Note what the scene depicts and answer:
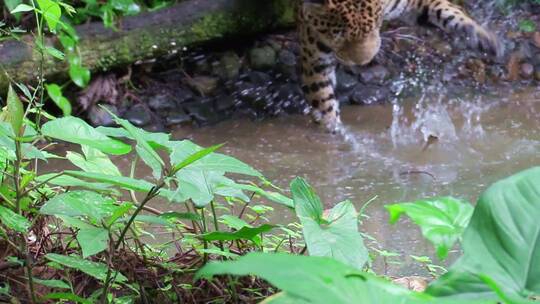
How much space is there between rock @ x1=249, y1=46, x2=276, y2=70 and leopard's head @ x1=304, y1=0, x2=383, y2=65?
0.72m

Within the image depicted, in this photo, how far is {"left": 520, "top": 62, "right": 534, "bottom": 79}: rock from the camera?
6062mm

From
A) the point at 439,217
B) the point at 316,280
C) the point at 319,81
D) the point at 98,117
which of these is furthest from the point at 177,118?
the point at 316,280

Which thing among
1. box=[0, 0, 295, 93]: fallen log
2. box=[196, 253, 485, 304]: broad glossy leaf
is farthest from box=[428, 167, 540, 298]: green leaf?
box=[0, 0, 295, 93]: fallen log

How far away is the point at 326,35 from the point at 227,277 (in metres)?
3.74

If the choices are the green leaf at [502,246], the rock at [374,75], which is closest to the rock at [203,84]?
the rock at [374,75]

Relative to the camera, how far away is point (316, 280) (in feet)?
2.73

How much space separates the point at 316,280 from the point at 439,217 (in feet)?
1.26

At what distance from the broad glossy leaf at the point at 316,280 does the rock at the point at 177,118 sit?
4.51 m

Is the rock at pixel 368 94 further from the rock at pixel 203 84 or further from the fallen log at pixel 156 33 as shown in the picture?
the rock at pixel 203 84

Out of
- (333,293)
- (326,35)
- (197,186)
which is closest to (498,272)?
(333,293)

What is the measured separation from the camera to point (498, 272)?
1.00 meters

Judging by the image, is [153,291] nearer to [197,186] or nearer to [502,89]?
[197,186]

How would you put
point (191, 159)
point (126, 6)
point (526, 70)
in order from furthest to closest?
point (526, 70)
point (126, 6)
point (191, 159)

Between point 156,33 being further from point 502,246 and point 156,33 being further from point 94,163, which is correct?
point 502,246
